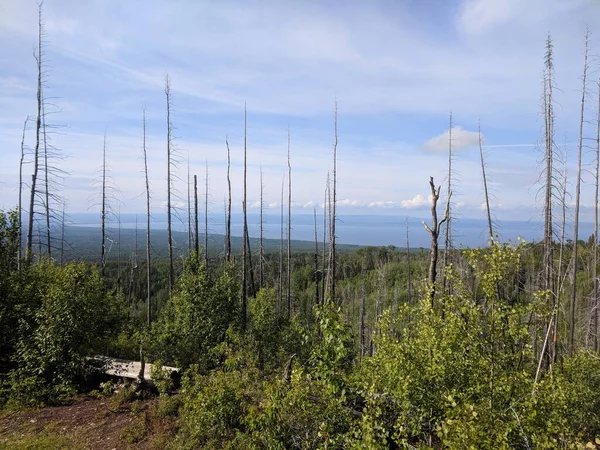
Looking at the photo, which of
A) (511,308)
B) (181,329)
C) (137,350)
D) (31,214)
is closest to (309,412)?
(511,308)

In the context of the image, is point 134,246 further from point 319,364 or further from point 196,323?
point 319,364

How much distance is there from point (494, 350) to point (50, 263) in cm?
1498

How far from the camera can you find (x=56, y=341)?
9.29 metres

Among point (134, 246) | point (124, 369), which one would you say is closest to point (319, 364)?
point (124, 369)

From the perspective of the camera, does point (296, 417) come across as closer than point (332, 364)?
No

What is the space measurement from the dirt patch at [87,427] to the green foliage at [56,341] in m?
0.55

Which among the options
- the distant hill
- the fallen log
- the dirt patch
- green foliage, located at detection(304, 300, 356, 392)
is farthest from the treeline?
the distant hill

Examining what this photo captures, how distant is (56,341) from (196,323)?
3.67 meters

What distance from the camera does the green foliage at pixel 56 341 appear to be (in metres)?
9.20

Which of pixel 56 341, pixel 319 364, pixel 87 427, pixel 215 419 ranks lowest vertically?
pixel 87 427

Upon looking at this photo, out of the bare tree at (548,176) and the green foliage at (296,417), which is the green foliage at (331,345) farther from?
the bare tree at (548,176)

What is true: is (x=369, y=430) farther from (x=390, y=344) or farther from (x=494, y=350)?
(x=494, y=350)

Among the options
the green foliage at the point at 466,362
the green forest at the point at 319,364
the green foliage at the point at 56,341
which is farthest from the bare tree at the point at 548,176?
the green foliage at the point at 56,341

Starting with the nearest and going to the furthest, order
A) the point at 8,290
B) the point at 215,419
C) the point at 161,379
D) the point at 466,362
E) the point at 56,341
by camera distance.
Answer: the point at 466,362, the point at 215,419, the point at 56,341, the point at 161,379, the point at 8,290
